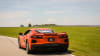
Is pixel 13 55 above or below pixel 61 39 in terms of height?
below

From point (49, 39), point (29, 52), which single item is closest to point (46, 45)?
point (49, 39)

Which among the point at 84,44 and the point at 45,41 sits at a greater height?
the point at 45,41

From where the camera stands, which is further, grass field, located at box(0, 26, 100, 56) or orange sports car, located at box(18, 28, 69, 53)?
grass field, located at box(0, 26, 100, 56)

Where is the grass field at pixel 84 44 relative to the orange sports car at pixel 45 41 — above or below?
below

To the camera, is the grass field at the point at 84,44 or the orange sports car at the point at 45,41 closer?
the orange sports car at the point at 45,41

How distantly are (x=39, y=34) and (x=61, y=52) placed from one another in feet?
5.54

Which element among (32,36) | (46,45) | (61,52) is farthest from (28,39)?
(61,52)

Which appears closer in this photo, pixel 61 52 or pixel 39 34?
pixel 39 34

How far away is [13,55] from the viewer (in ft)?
35.0

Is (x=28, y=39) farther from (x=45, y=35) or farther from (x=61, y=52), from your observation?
(x=61, y=52)

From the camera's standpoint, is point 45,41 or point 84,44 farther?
point 84,44

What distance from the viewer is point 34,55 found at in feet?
35.3

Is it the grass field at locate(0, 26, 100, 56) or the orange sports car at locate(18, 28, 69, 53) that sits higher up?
the orange sports car at locate(18, 28, 69, 53)

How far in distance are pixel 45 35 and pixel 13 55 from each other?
6.08ft
